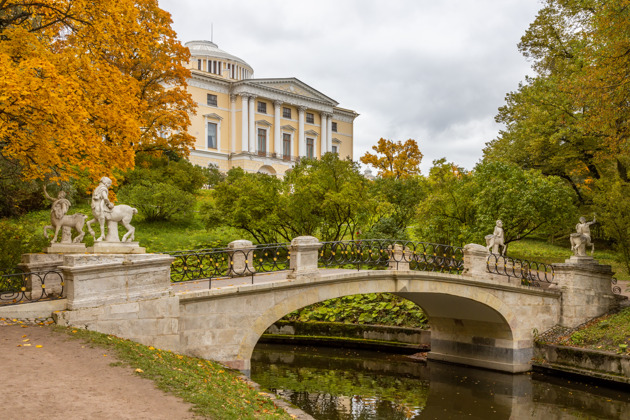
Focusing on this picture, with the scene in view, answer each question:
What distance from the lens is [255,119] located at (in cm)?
5247

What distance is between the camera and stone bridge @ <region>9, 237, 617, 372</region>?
9.24m

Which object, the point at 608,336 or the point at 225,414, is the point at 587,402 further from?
the point at 225,414

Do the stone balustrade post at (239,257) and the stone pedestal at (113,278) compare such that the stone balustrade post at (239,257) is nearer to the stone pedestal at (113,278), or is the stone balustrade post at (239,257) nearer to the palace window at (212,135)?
the stone pedestal at (113,278)

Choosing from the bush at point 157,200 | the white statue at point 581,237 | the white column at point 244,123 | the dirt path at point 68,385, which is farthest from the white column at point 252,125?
the dirt path at point 68,385

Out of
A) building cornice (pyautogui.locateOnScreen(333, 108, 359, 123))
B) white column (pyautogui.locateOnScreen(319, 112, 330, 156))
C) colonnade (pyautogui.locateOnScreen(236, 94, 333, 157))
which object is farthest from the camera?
building cornice (pyautogui.locateOnScreen(333, 108, 359, 123))

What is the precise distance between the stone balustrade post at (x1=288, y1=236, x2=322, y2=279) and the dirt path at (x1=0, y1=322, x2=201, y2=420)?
4.73m

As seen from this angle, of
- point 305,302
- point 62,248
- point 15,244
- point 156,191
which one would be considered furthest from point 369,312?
point 62,248

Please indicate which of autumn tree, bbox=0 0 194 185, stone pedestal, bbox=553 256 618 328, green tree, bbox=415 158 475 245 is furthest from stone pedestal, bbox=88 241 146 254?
green tree, bbox=415 158 475 245

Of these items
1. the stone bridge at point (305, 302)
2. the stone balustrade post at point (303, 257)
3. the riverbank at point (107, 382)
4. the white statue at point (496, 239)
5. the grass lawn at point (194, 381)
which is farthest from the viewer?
the white statue at point (496, 239)

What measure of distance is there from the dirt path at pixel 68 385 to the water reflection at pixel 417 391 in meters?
6.08

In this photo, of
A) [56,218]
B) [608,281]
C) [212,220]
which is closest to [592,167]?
[608,281]

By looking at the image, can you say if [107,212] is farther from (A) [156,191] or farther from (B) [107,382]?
(A) [156,191]

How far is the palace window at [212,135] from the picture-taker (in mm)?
50438

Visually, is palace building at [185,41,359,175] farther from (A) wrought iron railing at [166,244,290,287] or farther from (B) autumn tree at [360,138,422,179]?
(A) wrought iron railing at [166,244,290,287]
